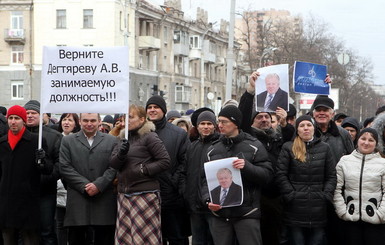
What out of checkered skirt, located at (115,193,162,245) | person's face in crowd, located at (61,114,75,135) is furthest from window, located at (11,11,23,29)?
checkered skirt, located at (115,193,162,245)

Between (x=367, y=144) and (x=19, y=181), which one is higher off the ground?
(x=367, y=144)

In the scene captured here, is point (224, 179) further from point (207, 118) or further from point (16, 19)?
point (16, 19)

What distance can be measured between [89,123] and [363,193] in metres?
3.29

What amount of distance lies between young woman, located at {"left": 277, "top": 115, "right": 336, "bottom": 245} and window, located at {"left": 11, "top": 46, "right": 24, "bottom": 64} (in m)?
52.3

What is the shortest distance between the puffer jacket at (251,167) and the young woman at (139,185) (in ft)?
2.34

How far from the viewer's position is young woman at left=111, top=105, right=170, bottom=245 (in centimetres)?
820

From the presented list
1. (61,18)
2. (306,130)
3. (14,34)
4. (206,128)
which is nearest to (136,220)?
(206,128)

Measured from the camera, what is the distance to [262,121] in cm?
899

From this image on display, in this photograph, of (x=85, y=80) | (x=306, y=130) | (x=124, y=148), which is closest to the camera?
(x=124, y=148)

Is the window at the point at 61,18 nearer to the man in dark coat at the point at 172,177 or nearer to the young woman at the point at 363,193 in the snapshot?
the man in dark coat at the point at 172,177

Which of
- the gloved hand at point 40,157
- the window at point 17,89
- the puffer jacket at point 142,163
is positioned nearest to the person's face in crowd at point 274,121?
the puffer jacket at point 142,163

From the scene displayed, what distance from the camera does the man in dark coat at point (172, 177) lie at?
29.4 ft

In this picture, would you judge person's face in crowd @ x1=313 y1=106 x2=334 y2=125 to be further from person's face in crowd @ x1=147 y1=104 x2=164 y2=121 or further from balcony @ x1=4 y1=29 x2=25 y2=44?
balcony @ x1=4 y1=29 x2=25 y2=44

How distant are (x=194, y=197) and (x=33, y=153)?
2.04 meters
